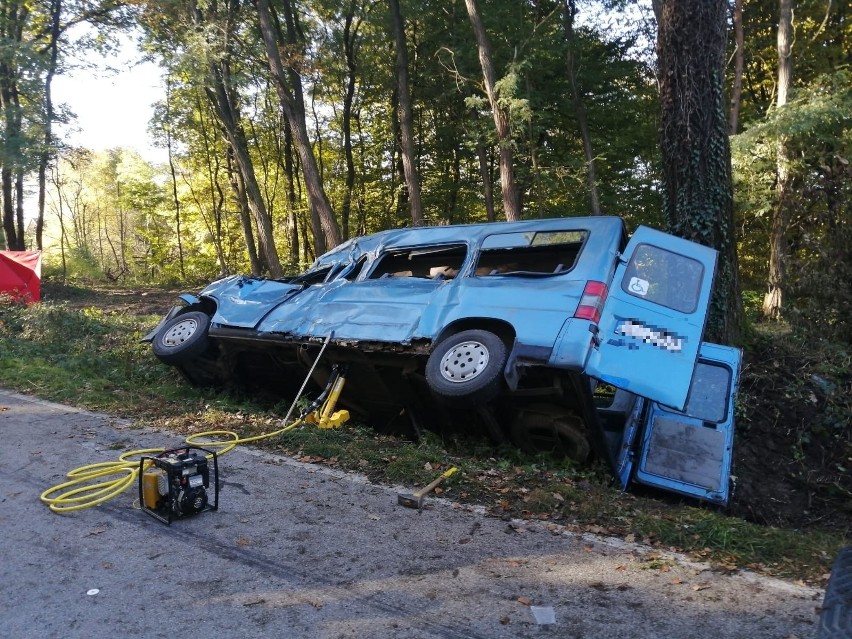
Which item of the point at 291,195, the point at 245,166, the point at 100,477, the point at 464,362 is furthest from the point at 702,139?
the point at 291,195

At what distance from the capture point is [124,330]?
1140cm

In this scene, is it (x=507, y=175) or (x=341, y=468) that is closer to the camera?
(x=341, y=468)

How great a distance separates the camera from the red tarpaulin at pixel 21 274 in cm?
1442

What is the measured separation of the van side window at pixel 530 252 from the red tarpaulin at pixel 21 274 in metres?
12.2

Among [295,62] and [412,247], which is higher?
[295,62]

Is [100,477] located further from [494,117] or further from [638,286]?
[494,117]

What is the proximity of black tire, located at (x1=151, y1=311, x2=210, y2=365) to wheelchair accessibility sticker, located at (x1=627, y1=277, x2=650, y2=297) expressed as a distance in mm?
4907

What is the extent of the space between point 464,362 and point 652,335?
1.54 meters

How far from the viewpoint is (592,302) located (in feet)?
16.6

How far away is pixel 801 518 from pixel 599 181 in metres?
15.1

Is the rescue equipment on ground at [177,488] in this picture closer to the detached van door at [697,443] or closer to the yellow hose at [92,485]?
the yellow hose at [92,485]

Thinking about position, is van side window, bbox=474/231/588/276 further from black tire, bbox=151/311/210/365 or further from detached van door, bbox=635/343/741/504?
black tire, bbox=151/311/210/365

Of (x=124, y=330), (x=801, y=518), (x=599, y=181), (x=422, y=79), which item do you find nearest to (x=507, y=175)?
(x=599, y=181)

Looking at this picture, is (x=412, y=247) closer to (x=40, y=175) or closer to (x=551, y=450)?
(x=551, y=450)
